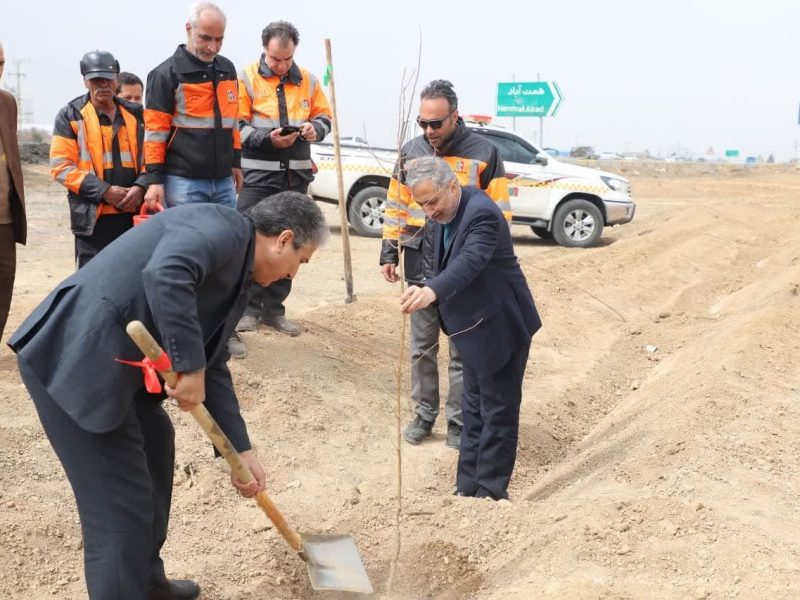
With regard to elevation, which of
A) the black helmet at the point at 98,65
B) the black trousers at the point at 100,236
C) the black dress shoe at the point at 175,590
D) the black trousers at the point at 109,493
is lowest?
the black dress shoe at the point at 175,590

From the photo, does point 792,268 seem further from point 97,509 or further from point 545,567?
point 97,509

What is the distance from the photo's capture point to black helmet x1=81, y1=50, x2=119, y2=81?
17.9ft

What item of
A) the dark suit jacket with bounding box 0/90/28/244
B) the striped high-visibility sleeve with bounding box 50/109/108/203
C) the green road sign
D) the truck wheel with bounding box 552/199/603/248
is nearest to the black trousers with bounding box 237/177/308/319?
the striped high-visibility sleeve with bounding box 50/109/108/203

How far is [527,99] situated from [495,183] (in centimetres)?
2221

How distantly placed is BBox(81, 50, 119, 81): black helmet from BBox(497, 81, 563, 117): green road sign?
71.2 feet

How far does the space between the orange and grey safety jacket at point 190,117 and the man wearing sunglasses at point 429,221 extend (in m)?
1.11

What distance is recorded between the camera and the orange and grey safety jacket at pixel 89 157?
558 centimetres

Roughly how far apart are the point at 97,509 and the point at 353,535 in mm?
1631

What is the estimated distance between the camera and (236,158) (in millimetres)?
6008

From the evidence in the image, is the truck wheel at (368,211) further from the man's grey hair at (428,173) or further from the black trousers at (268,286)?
the man's grey hair at (428,173)

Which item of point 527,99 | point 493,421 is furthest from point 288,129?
point 527,99

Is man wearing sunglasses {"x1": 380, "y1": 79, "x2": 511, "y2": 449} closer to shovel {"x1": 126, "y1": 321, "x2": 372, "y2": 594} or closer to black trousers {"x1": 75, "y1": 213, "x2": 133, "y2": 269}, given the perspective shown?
black trousers {"x1": 75, "y1": 213, "x2": 133, "y2": 269}

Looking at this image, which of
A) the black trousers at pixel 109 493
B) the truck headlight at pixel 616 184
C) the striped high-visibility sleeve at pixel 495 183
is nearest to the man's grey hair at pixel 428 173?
the striped high-visibility sleeve at pixel 495 183

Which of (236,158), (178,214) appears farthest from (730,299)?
(178,214)
